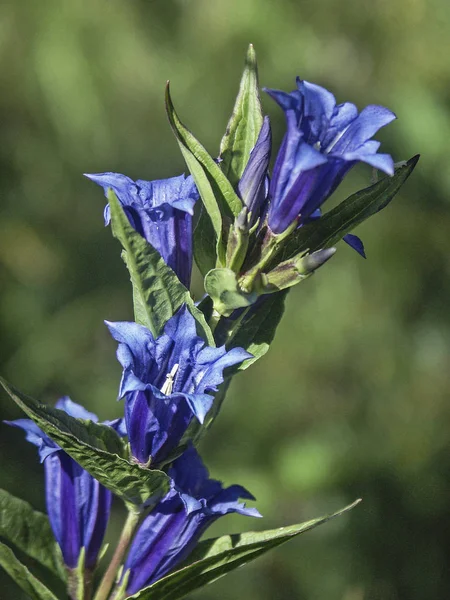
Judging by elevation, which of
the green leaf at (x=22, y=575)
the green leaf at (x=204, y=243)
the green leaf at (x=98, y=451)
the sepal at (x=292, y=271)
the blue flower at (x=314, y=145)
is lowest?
the green leaf at (x=22, y=575)

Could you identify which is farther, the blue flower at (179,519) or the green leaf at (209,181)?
the blue flower at (179,519)

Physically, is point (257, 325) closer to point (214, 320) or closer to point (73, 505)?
point (214, 320)

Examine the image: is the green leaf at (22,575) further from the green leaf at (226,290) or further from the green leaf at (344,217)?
the green leaf at (344,217)

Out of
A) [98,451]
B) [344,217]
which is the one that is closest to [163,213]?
[344,217]

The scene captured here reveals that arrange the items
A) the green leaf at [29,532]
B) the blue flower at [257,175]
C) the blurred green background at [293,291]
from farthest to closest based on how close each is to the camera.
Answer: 1. the blurred green background at [293,291]
2. the green leaf at [29,532]
3. the blue flower at [257,175]

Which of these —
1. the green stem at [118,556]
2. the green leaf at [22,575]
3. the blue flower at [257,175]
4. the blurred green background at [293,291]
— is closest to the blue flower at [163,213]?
the blue flower at [257,175]

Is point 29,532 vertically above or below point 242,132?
below

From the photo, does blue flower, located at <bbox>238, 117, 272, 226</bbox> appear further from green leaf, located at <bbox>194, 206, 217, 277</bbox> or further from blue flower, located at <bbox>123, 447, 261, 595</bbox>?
blue flower, located at <bbox>123, 447, 261, 595</bbox>

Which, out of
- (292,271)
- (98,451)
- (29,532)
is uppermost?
(292,271)

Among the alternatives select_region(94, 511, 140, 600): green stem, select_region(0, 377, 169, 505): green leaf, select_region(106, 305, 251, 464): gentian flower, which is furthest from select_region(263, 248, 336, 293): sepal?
select_region(94, 511, 140, 600): green stem
